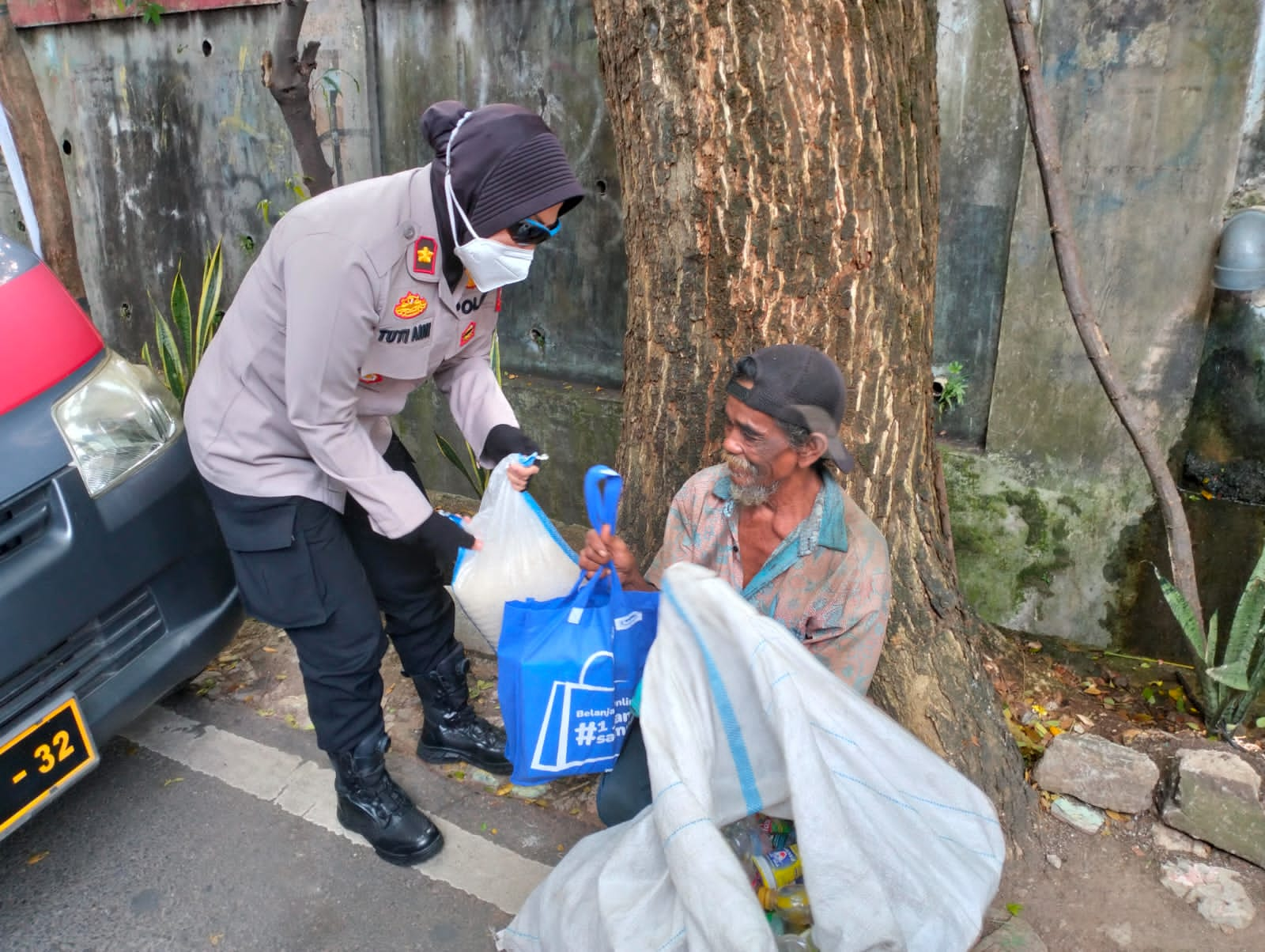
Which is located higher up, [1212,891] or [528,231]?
[528,231]

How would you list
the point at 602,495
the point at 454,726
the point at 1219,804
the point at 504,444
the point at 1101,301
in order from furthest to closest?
the point at 1101,301, the point at 454,726, the point at 504,444, the point at 1219,804, the point at 602,495

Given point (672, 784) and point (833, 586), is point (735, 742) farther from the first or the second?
point (833, 586)

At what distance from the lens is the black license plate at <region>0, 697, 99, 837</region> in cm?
217

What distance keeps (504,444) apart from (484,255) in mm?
649

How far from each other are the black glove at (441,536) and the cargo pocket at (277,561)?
269 millimetres

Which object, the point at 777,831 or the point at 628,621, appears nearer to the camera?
the point at 777,831

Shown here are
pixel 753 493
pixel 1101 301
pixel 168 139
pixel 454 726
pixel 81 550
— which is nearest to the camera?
pixel 753 493

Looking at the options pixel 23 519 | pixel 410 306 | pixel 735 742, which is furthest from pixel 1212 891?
pixel 23 519

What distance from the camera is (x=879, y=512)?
8.56 feet

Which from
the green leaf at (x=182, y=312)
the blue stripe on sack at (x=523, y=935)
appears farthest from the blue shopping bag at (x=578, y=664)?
the green leaf at (x=182, y=312)

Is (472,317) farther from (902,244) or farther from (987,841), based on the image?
(987,841)

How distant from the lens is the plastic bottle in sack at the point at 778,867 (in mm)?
2062

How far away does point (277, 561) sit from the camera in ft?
7.90

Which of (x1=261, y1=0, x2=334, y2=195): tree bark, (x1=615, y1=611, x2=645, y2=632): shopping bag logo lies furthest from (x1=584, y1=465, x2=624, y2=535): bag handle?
(x1=261, y1=0, x2=334, y2=195): tree bark
